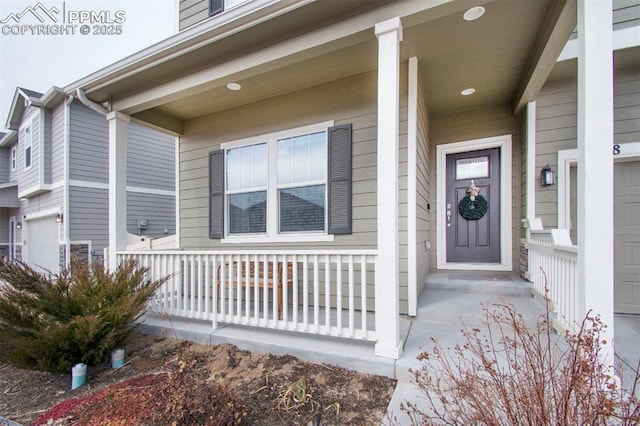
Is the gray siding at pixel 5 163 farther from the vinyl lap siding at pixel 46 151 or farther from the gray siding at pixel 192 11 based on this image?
the gray siding at pixel 192 11

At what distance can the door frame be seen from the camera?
4012 mm

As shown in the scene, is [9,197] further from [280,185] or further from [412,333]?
[412,333]

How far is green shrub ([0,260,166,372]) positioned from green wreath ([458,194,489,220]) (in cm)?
414

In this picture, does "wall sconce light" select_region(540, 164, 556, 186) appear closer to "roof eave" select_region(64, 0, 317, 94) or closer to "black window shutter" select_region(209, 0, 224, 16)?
"roof eave" select_region(64, 0, 317, 94)

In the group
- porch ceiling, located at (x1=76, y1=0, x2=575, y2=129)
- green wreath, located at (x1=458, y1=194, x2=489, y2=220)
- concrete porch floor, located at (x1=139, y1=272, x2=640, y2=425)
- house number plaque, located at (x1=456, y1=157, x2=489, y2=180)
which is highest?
porch ceiling, located at (x1=76, y1=0, x2=575, y2=129)

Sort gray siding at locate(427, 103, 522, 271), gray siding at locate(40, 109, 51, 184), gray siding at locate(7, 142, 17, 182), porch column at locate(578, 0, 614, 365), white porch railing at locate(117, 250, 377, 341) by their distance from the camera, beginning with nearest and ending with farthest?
porch column at locate(578, 0, 614, 365) < white porch railing at locate(117, 250, 377, 341) < gray siding at locate(427, 103, 522, 271) < gray siding at locate(40, 109, 51, 184) < gray siding at locate(7, 142, 17, 182)

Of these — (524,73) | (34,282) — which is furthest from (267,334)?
(524,73)

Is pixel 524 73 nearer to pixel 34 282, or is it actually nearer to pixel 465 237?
pixel 465 237

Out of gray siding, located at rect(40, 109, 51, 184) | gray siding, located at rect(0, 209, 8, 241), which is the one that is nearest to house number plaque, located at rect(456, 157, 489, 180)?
gray siding, located at rect(40, 109, 51, 184)

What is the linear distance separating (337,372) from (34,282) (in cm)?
271

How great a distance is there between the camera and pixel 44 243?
8109 millimetres

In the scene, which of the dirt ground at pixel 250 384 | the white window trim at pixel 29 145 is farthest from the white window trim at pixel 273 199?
the white window trim at pixel 29 145

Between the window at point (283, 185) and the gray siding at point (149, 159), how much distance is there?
5.05 m

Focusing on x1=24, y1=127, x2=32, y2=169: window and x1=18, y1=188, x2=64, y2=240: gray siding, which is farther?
x1=24, y1=127, x2=32, y2=169: window
